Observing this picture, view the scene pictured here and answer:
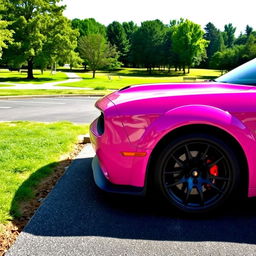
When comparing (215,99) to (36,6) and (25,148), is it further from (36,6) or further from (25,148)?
(36,6)

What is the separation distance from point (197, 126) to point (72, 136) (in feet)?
12.3

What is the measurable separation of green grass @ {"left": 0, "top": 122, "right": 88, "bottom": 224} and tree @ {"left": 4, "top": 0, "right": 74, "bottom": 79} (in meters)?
28.0

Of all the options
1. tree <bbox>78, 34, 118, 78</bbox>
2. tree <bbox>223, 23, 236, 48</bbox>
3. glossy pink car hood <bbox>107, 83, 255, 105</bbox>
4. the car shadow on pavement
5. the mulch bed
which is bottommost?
the mulch bed

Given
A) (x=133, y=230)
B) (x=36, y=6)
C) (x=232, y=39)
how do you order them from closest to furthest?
1. (x=133, y=230)
2. (x=36, y=6)
3. (x=232, y=39)

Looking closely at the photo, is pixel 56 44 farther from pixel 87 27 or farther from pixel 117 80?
pixel 87 27

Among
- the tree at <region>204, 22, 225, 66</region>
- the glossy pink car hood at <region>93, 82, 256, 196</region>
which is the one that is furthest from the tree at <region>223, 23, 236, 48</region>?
the glossy pink car hood at <region>93, 82, 256, 196</region>

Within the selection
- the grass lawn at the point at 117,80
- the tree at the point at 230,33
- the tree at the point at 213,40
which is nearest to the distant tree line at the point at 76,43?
the grass lawn at the point at 117,80

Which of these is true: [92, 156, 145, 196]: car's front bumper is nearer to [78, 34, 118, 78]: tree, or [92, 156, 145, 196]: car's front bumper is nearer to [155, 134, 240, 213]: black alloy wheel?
[155, 134, 240, 213]: black alloy wheel

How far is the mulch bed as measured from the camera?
7.91ft

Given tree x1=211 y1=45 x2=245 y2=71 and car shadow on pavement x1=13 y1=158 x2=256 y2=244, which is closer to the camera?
car shadow on pavement x1=13 y1=158 x2=256 y2=244

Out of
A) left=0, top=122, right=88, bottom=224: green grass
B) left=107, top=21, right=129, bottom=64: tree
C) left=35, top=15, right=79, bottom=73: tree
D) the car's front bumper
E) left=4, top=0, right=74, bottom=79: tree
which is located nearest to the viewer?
the car's front bumper

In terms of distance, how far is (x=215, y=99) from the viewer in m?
2.73

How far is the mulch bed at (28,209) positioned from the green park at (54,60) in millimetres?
50

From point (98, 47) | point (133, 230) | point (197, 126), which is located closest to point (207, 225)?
point (133, 230)
